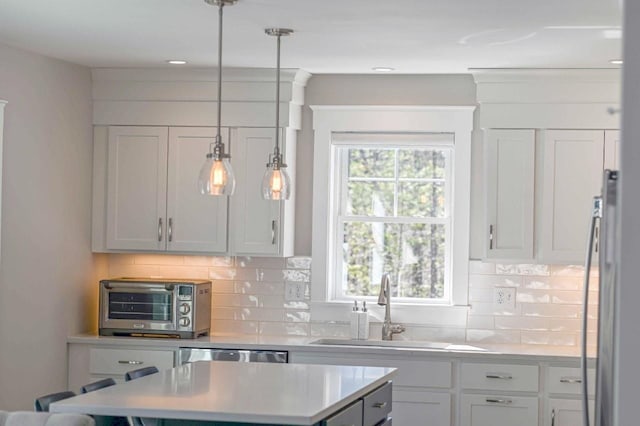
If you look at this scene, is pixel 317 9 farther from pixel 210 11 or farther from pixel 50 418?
pixel 50 418

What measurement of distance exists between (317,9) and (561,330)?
9.40ft

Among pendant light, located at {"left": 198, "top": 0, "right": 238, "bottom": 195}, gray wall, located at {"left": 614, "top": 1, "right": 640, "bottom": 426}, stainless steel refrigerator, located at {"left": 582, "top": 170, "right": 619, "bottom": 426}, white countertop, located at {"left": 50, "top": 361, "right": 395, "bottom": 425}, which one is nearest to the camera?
gray wall, located at {"left": 614, "top": 1, "right": 640, "bottom": 426}

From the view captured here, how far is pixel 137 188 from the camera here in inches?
255

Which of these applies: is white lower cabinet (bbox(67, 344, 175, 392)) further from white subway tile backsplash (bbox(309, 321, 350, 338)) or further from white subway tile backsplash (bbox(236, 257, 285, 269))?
white subway tile backsplash (bbox(309, 321, 350, 338))

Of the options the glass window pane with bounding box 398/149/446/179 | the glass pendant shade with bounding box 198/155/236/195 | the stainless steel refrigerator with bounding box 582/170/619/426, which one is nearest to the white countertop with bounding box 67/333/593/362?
the glass window pane with bounding box 398/149/446/179

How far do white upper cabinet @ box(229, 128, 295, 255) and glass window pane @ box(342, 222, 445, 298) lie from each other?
554mm

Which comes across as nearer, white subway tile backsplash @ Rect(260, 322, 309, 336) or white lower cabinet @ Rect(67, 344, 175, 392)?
white lower cabinet @ Rect(67, 344, 175, 392)

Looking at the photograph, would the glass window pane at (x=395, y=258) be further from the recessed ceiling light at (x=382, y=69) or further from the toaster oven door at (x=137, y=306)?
the toaster oven door at (x=137, y=306)

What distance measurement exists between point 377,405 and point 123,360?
84.2 inches

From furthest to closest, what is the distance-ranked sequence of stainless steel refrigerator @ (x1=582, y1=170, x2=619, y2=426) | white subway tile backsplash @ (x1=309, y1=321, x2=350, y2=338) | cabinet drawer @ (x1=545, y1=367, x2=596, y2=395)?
1. white subway tile backsplash @ (x1=309, y1=321, x2=350, y2=338)
2. cabinet drawer @ (x1=545, y1=367, x2=596, y2=395)
3. stainless steel refrigerator @ (x1=582, y1=170, x2=619, y2=426)

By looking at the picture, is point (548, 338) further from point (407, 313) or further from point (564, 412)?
point (407, 313)

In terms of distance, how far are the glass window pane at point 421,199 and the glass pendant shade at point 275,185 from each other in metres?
2.00

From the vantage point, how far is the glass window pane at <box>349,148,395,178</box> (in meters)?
6.63

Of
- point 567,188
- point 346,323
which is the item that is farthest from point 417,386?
point 567,188
